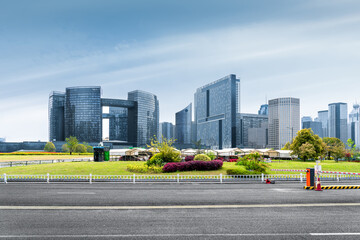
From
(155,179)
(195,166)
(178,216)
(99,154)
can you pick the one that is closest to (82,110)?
(99,154)

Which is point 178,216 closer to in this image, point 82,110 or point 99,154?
point 99,154

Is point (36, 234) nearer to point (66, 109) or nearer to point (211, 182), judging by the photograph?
point (211, 182)

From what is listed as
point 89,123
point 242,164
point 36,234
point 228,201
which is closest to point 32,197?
point 36,234

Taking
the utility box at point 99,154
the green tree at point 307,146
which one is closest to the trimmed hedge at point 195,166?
the utility box at point 99,154

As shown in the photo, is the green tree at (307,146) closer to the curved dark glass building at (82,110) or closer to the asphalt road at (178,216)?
the asphalt road at (178,216)

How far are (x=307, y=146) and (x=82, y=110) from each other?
168 meters

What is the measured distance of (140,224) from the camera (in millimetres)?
10711

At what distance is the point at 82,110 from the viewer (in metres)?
197

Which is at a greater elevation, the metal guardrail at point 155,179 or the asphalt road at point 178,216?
the asphalt road at point 178,216

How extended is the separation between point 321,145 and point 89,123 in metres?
166

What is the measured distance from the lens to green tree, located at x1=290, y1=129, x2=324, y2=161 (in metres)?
57.2

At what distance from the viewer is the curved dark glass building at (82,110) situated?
19538 centimetres

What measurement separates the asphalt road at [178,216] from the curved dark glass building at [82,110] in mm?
186629

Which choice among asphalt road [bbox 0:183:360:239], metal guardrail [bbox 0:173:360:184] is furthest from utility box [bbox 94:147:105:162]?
asphalt road [bbox 0:183:360:239]
